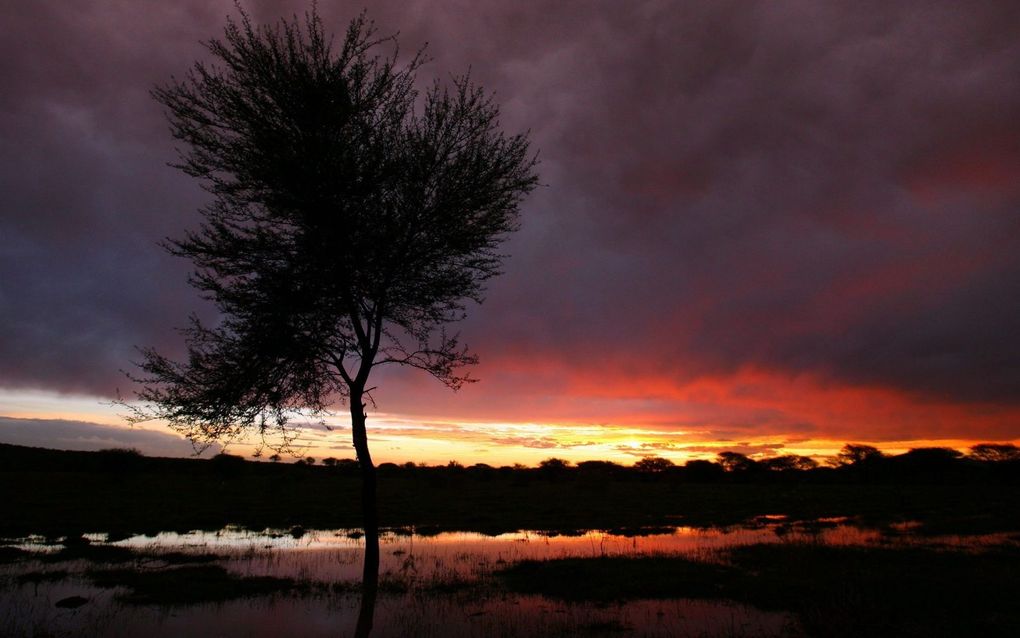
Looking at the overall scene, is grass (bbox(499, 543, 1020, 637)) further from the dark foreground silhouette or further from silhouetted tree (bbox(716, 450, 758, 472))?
silhouetted tree (bbox(716, 450, 758, 472))

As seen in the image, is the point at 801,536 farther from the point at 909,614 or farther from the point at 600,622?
the point at 600,622

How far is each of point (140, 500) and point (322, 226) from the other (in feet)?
144

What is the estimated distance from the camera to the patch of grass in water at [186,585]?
14523 millimetres

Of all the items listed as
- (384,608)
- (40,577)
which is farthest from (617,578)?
(40,577)

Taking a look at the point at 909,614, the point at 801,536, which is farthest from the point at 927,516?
the point at 909,614

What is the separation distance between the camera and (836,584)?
51.5 feet

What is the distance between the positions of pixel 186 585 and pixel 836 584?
17.5 meters

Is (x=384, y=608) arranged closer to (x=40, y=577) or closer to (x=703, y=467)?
(x=40, y=577)

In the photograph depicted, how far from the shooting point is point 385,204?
14.8 metres

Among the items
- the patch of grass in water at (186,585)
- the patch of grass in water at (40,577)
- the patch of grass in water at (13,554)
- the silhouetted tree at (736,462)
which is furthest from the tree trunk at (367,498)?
the silhouetted tree at (736,462)

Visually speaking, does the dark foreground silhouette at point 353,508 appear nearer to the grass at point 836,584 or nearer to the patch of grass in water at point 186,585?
the patch of grass in water at point 186,585

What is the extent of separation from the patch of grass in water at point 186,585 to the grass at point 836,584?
6714 mm

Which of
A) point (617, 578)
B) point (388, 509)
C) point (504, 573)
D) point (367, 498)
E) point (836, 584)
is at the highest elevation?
point (367, 498)

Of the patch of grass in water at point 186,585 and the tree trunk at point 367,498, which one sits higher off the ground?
the tree trunk at point 367,498
